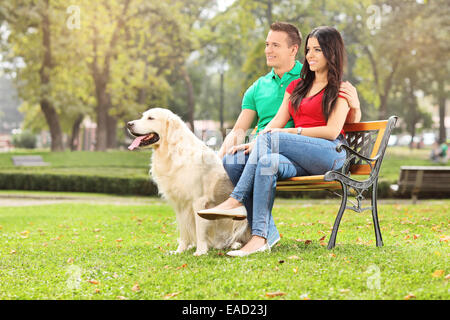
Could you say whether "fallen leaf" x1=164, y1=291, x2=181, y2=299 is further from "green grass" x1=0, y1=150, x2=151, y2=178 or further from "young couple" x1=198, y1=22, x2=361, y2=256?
"green grass" x1=0, y1=150, x2=151, y2=178

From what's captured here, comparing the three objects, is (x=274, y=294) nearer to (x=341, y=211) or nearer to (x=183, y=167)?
(x=341, y=211)

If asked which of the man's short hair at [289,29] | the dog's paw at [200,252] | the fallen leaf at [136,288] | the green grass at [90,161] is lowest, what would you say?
the green grass at [90,161]

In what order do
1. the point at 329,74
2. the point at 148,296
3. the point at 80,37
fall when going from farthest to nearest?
the point at 80,37 < the point at 329,74 < the point at 148,296

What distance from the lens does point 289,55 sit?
516 cm

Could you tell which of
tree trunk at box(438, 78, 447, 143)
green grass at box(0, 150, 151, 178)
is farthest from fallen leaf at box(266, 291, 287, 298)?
tree trunk at box(438, 78, 447, 143)

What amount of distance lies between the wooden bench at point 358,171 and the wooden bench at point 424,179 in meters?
6.88

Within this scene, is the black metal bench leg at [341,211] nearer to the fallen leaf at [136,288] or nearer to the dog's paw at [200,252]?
the dog's paw at [200,252]

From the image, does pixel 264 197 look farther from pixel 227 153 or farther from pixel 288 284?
pixel 288 284

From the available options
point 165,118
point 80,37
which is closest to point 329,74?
point 165,118

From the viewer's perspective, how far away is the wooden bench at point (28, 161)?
21719 millimetres

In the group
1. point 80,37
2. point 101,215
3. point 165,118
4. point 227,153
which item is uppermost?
point 80,37

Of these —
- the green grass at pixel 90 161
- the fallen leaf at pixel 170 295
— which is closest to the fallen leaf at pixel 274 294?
the fallen leaf at pixel 170 295

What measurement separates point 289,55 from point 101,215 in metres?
6.28

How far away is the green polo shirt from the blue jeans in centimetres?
55
